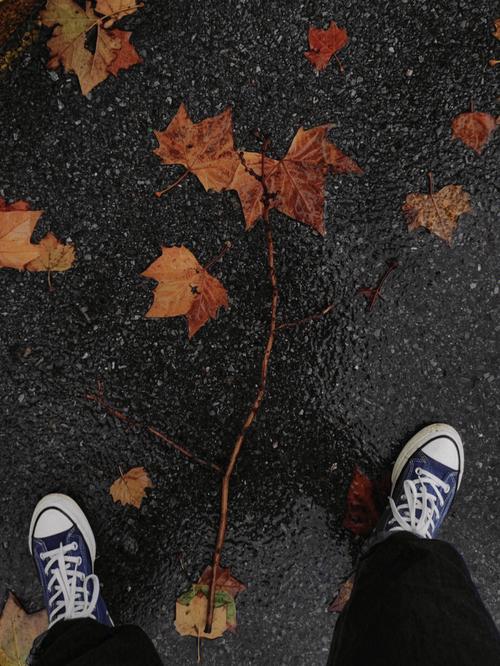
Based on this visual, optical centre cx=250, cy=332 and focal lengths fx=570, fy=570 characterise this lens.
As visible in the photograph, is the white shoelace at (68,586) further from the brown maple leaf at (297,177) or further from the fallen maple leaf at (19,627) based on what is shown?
the brown maple leaf at (297,177)

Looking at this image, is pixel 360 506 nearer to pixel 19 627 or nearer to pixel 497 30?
pixel 19 627

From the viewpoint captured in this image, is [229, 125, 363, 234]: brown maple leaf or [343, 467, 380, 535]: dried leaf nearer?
[229, 125, 363, 234]: brown maple leaf

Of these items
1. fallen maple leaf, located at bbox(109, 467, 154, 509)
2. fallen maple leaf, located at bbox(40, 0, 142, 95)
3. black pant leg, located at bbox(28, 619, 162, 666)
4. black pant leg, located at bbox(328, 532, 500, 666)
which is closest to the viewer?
black pant leg, located at bbox(328, 532, 500, 666)

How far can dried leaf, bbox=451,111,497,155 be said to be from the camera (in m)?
1.83

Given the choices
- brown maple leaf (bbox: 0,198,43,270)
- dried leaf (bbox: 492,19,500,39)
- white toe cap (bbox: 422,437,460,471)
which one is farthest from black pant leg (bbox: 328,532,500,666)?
dried leaf (bbox: 492,19,500,39)

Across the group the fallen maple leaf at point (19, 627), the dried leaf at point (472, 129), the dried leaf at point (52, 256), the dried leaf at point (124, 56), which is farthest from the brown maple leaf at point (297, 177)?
the fallen maple leaf at point (19, 627)

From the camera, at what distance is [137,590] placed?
187 cm

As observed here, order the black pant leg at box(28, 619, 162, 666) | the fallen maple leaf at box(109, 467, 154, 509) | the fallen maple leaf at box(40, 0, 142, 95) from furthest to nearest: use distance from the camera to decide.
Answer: the fallen maple leaf at box(109, 467, 154, 509) → the fallen maple leaf at box(40, 0, 142, 95) → the black pant leg at box(28, 619, 162, 666)

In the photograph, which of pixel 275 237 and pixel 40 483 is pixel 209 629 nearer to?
pixel 40 483

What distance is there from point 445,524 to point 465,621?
21.9 inches

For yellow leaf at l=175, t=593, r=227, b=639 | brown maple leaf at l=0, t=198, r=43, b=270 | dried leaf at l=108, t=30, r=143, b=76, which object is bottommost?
yellow leaf at l=175, t=593, r=227, b=639

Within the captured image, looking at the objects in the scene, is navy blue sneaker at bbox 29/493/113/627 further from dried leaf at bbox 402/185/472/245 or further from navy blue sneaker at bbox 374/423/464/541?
dried leaf at bbox 402/185/472/245

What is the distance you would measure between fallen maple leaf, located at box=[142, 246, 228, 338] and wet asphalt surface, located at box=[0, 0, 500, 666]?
0.03 m

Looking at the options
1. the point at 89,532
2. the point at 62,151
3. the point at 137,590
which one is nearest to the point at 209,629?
the point at 137,590
